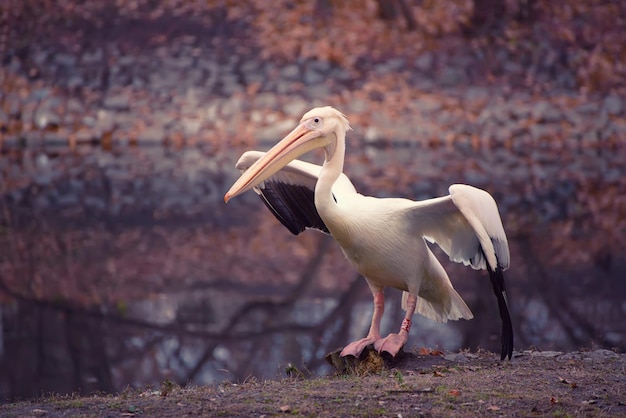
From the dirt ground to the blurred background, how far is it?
1.16 metres

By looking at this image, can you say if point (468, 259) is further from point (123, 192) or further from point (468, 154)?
point (468, 154)

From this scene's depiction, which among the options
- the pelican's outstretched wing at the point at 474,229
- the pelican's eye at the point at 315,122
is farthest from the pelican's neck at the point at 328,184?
the pelican's outstretched wing at the point at 474,229

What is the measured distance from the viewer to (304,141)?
5.62 m

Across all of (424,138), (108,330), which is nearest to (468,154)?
(424,138)

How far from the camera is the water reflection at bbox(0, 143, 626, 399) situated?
693cm

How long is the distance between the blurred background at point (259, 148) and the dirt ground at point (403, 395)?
1159 mm

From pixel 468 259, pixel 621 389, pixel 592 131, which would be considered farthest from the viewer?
pixel 592 131

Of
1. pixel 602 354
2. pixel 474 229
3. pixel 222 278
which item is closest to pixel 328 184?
pixel 474 229

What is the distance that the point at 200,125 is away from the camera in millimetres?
18359

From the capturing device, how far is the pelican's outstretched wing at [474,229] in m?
5.26

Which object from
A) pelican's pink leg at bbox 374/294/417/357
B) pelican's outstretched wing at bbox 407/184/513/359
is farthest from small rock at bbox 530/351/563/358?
pelican's pink leg at bbox 374/294/417/357

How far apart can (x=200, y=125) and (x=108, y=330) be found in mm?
11123

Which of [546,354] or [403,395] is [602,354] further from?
[403,395]

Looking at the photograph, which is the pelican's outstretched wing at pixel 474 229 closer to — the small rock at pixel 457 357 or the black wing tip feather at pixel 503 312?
the black wing tip feather at pixel 503 312
